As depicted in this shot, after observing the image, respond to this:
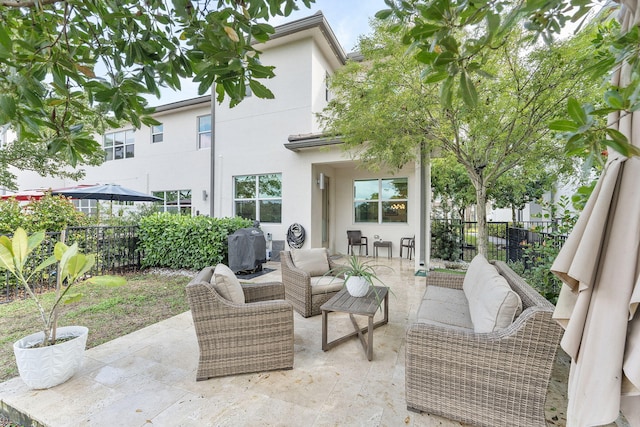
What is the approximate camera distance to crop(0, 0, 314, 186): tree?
1393mm

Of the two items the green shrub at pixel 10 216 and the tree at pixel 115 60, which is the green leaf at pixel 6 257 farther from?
the green shrub at pixel 10 216

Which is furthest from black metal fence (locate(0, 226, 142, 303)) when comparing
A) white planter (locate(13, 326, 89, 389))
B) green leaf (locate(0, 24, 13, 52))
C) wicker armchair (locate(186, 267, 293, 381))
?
green leaf (locate(0, 24, 13, 52))

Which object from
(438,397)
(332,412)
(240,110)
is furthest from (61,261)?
(240,110)

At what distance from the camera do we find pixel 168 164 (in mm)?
10406

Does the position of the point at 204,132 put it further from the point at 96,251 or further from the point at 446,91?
the point at 446,91

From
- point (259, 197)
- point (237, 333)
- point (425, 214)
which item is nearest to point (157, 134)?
point (259, 197)

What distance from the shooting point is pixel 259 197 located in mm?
8570

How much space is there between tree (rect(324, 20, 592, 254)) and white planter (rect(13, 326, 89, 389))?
4.52 m

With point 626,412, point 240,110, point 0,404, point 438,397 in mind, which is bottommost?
point 0,404

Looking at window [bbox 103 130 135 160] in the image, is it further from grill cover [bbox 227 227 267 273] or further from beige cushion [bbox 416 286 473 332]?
beige cushion [bbox 416 286 473 332]

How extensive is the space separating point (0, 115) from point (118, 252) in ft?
21.2

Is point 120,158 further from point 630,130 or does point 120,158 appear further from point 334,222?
point 630,130

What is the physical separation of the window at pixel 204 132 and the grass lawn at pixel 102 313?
606 cm

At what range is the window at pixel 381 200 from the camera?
8.29 m
